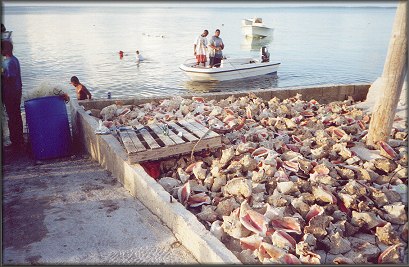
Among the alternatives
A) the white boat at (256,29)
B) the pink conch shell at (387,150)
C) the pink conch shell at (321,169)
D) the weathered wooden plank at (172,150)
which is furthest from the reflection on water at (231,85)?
the white boat at (256,29)

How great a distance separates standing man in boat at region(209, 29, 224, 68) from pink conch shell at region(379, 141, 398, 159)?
10750mm

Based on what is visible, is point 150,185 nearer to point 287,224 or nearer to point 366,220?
point 287,224

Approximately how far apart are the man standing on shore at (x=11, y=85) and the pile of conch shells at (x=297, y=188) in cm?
186

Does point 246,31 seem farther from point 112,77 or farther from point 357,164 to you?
point 357,164

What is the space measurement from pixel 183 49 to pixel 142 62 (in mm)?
9205

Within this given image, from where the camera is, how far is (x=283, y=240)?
11.4 ft

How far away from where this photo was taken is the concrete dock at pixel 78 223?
142 inches

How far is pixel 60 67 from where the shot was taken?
2442 centimetres

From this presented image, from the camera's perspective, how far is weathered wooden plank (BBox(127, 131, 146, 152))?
16.5ft

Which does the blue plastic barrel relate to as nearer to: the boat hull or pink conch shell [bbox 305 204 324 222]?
pink conch shell [bbox 305 204 324 222]

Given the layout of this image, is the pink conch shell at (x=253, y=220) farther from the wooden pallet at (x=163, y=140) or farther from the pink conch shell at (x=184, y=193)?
the wooden pallet at (x=163, y=140)

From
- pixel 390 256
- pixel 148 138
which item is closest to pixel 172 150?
pixel 148 138

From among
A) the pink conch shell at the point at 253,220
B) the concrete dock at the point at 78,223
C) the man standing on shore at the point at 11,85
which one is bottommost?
the concrete dock at the point at 78,223

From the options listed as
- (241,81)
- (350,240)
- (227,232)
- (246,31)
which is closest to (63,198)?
(227,232)
